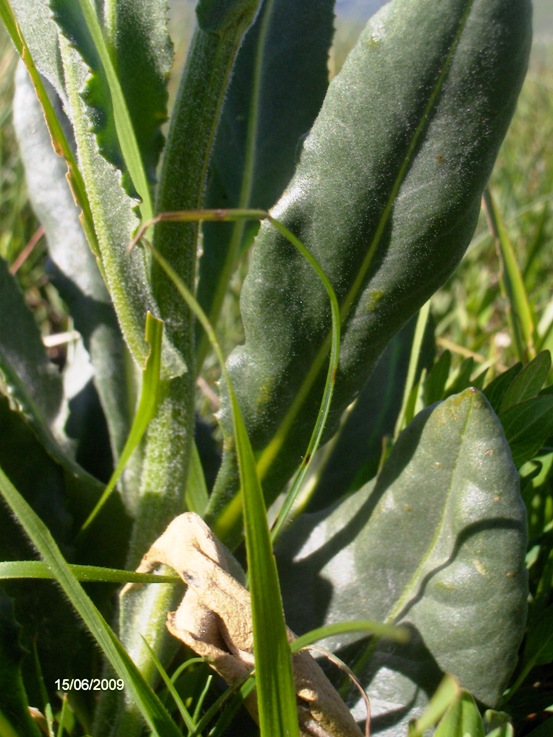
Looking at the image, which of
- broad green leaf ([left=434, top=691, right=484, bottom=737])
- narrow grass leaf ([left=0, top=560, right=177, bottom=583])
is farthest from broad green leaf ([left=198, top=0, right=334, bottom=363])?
broad green leaf ([left=434, top=691, right=484, bottom=737])

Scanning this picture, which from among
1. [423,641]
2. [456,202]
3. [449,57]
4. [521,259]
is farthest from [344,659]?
[521,259]

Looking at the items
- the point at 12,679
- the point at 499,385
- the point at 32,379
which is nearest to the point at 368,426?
the point at 499,385

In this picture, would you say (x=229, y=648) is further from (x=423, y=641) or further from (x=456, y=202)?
(x=456, y=202)

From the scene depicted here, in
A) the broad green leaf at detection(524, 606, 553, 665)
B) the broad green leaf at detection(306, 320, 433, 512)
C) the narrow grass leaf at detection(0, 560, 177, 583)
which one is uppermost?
the narrow grass leaf at detection(0, 560, 177, 583)

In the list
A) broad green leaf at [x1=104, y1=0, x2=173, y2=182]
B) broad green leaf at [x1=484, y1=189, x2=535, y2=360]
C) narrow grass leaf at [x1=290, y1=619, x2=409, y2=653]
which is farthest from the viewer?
broad green leaf at [x1=484, y1=189, x2=535, y2=360]

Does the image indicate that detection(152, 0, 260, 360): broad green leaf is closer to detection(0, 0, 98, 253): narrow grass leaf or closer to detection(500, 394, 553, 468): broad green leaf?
detection(0, 0, 98, 253): narrow grass leaf

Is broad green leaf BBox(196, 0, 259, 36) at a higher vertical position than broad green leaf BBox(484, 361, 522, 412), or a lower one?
higher
